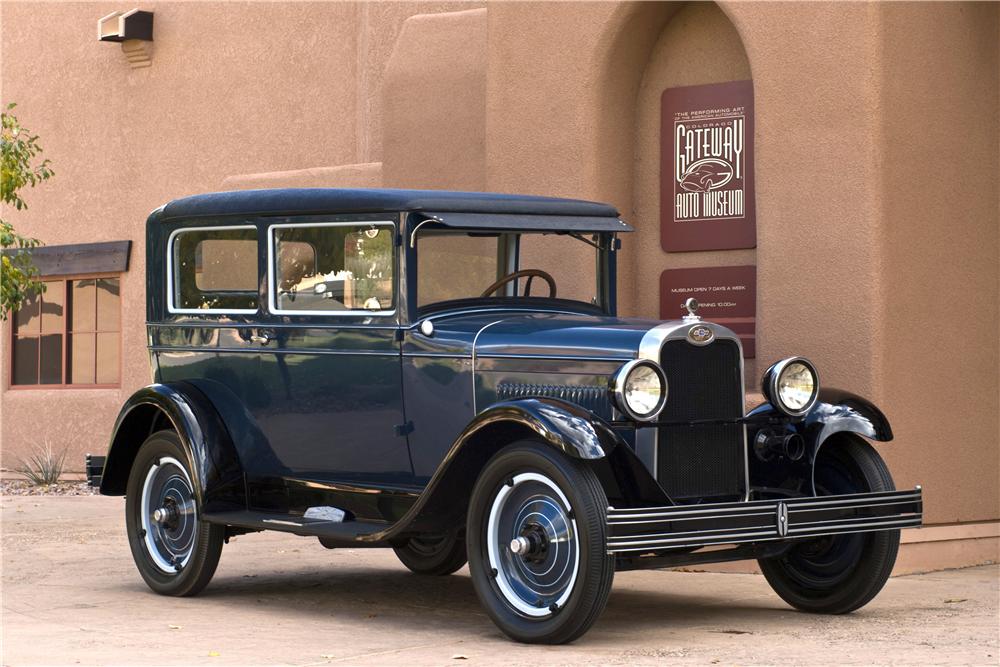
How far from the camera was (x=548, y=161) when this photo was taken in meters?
9.91

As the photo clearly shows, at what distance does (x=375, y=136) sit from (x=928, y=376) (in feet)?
20.9

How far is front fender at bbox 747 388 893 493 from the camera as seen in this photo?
22.4 ft

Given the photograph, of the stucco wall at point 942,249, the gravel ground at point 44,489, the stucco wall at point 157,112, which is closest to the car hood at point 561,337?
the stucco wall at point 942,249

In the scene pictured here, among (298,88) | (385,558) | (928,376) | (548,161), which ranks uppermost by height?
(298,88)

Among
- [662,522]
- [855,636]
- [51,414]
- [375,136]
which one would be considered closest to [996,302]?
[855,636]

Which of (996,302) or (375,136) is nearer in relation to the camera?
(996,302)

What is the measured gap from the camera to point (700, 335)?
6395mm

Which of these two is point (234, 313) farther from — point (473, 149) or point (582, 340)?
point (473, 149)

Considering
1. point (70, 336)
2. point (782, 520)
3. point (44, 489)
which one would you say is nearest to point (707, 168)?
point (782, 520)

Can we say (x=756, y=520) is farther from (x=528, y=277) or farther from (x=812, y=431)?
(x=528, y=277)

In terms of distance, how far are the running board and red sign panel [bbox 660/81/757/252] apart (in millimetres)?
3500

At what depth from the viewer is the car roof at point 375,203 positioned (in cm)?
700

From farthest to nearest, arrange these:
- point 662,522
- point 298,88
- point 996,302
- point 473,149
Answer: point 298,88
point 473,149
point 996,302
point 662,522

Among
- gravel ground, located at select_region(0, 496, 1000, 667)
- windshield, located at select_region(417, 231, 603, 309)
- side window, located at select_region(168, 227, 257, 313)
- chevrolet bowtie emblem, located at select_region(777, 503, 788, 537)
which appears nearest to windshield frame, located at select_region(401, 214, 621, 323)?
windshield, located at select_region(417, 231, 603, 309)
